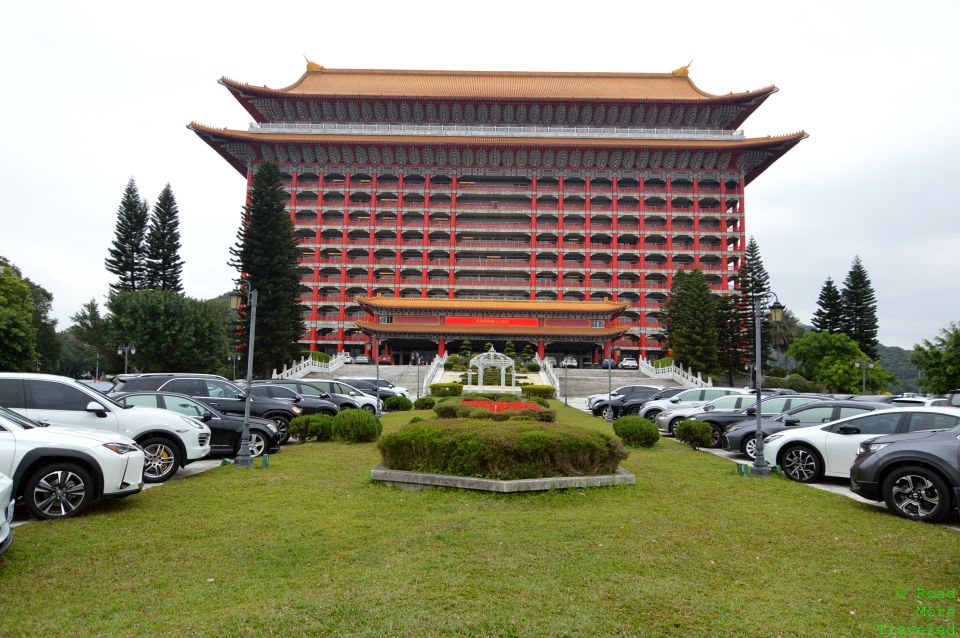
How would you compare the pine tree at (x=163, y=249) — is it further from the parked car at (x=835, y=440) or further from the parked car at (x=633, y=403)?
the parked car at (x=835, y=440)

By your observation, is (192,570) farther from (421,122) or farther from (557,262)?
(421,122)

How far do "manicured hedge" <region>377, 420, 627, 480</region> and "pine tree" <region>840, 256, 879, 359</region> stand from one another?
64.0 metres

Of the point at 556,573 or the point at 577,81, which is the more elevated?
the point at 577,81

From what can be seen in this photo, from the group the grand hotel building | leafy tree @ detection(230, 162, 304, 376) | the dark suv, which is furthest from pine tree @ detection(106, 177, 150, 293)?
the dark suv

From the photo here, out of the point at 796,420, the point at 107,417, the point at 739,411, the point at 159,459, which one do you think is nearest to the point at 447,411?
the point at 739,411

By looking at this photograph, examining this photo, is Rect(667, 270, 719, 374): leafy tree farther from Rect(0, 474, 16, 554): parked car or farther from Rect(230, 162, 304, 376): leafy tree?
Rect(0, 474, 16, 554): parked car

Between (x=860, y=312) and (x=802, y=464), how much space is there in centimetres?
6181

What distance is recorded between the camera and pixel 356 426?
14781 mm

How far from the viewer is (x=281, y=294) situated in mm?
Result: 44812

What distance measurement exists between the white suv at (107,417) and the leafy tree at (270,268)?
3487 cm

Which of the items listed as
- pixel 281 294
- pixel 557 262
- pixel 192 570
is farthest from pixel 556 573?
pixel 557 262

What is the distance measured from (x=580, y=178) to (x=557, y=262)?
1105 centimetres

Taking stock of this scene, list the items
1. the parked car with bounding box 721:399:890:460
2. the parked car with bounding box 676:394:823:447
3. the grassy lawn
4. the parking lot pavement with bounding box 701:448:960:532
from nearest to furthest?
the grassy lawn → the parking lot pavement with bounding box 701:448:960:532 → the parked car with bounding box 721:399:890:460 → the parked car with bounding box 676:394:823:447

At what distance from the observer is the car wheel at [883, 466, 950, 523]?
23.9ft
